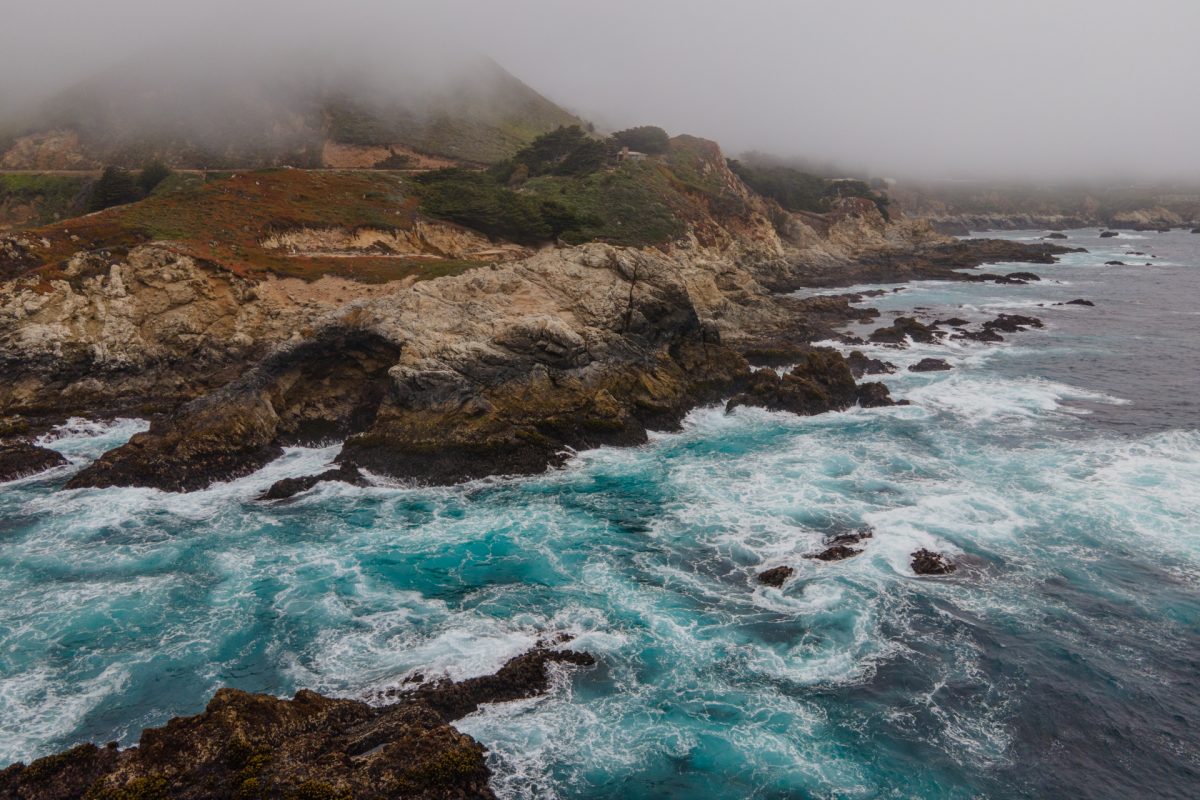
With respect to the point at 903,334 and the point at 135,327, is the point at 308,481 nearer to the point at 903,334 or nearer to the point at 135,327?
the point at 135,327

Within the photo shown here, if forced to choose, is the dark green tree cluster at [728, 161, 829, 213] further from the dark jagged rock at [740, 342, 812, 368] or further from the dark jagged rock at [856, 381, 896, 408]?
the dark jagged rock at [856, 381, 896, 408]

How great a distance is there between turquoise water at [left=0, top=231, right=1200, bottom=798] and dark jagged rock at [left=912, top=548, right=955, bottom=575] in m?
0.43

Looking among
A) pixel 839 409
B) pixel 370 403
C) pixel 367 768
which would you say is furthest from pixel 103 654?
pixel 839 409

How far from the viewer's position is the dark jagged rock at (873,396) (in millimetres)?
38344

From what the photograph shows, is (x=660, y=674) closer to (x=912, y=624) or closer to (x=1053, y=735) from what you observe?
(x=912, y=624)

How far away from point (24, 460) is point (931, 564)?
3630 cm

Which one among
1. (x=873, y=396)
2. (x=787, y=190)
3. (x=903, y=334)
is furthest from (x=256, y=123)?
(x=873, y=396)

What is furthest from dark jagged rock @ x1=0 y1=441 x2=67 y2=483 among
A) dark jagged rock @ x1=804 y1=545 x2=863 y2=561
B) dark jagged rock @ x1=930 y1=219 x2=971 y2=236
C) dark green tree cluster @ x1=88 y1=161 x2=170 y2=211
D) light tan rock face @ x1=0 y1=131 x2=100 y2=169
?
dark jagged rock @ x1=930 y1=219 x2=971 y2=236

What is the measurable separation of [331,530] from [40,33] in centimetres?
15620

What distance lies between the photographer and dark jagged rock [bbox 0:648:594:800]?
40.4ft

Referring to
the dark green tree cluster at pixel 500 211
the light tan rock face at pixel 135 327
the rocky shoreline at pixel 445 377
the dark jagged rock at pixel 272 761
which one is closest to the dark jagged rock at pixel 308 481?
the rocky shoreline at pixel 445 377

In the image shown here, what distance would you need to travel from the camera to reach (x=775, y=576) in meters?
21.3

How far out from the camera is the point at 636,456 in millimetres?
32375

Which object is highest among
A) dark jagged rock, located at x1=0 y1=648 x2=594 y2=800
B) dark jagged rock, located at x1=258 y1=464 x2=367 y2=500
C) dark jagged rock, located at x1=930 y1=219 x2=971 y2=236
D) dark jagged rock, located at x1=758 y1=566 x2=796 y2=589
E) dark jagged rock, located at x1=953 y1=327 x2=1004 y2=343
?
dark jagged rock, located at x1=930 y1=219 x2=971 y2=236
